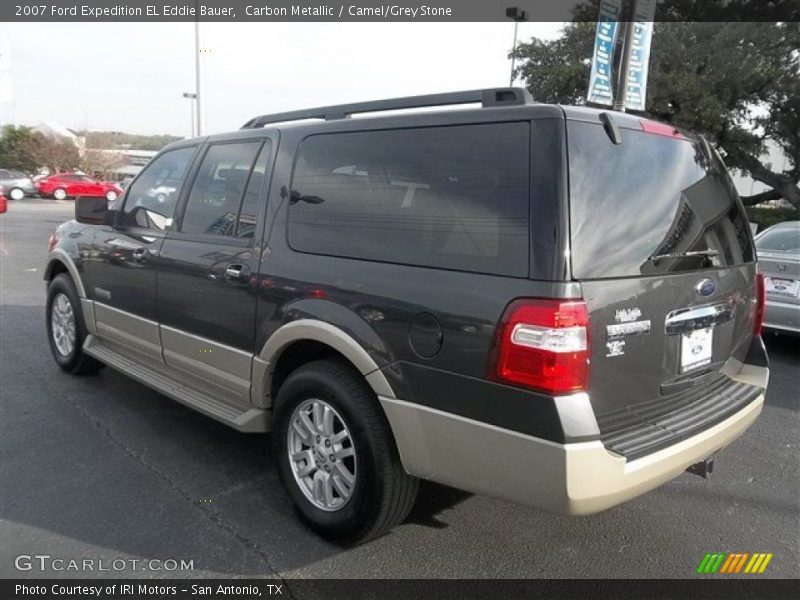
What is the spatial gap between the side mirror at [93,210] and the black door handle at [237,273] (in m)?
1.85

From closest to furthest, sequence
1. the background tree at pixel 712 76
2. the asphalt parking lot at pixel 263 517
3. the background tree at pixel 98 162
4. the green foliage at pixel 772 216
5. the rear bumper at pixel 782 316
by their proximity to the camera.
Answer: the asphalt parking lot at pixel 263 517, the rear bumper at pixel 782 316, the background tree at pixel 712 76, the green foliage at pixel 772 216, the background tree at pixel 98 162

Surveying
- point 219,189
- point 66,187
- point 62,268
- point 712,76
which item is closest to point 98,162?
point 66,187

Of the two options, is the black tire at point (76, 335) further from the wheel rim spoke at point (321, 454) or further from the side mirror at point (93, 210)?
the wheel rim spoke at point (321, 454)

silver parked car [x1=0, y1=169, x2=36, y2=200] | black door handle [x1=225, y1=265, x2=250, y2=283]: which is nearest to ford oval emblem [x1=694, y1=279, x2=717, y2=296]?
black door handle [x1=225, y1=265, x2=250, y2=283]

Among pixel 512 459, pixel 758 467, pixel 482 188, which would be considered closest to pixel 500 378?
pixel 512 459

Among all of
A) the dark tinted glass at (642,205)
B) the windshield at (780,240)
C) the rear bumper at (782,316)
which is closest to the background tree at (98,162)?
the windshield at (780,240)

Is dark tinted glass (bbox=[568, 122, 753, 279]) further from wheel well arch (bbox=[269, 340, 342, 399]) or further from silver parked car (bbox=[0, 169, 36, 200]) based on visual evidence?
silver parked car (bbox=[0, 169, 36, 200])

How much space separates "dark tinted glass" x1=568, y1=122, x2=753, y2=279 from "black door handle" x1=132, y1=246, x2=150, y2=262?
290 centimetres

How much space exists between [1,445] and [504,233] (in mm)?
3352

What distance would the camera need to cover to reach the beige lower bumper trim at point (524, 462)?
2.18m

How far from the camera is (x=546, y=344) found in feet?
7.08
